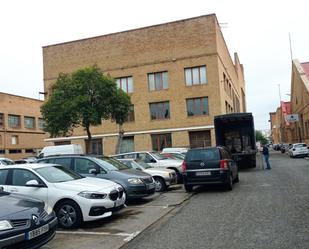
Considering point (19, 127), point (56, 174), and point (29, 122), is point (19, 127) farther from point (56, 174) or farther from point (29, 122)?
point (56, 174)

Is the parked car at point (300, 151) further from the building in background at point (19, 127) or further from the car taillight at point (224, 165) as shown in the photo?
the building in background at point (19, 127)

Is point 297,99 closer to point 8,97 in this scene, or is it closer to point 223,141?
point 223,141

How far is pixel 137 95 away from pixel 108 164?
3103 cm

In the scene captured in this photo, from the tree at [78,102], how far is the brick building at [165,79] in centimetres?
1787

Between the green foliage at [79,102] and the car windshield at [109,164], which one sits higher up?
the green foliage at [79,102]

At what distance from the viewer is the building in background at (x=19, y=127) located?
5519 cm

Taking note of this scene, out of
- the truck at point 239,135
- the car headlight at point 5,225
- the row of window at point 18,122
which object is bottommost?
the car headlight at point 5,225

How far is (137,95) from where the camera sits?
142ft

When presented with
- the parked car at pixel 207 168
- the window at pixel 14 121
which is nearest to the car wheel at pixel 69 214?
the parked car at pixel 207 168

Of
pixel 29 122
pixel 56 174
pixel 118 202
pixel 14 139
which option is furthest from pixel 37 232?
pixel 29 122

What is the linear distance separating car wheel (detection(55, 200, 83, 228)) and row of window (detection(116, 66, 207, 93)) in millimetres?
33125

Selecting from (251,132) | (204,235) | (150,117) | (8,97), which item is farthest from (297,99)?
(204,235)

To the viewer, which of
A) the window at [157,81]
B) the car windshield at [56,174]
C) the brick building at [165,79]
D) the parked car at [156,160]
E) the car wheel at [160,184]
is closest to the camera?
the car windshield at [56,174]

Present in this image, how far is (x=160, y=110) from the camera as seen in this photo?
42531 millimetres
